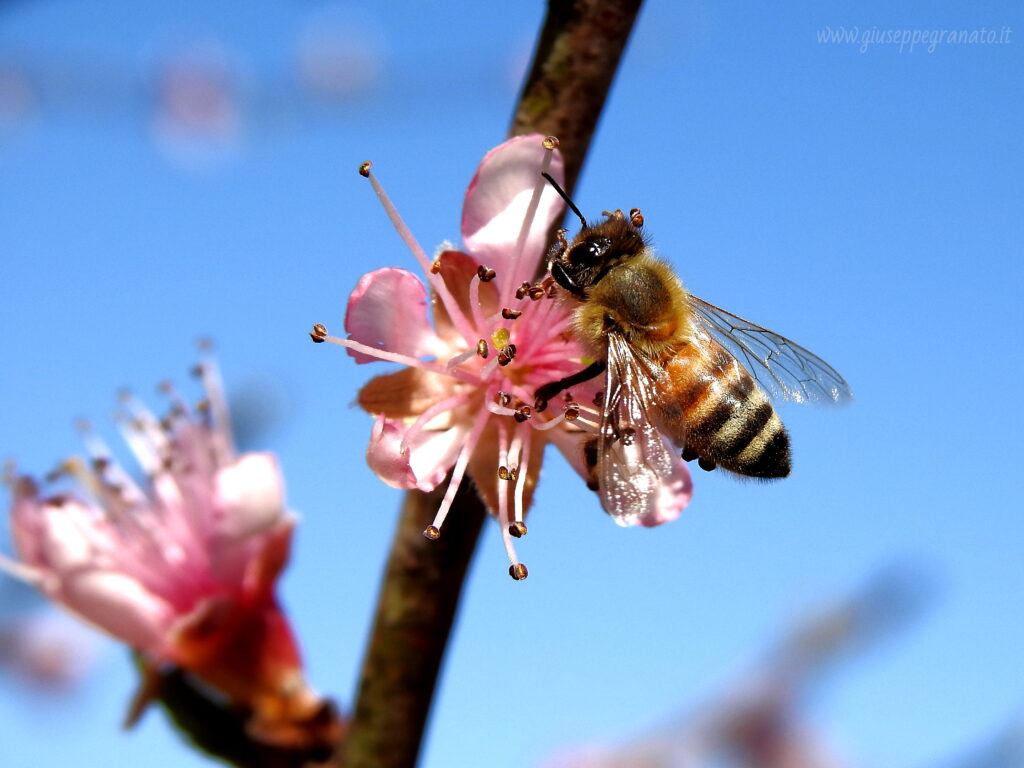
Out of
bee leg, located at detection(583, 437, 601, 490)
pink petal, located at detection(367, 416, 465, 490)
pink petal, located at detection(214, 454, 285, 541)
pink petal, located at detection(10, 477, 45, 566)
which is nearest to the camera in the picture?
pink petal, located at detection(367, 416, 465, 490)

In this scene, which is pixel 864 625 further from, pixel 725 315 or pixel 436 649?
pixel 436 649

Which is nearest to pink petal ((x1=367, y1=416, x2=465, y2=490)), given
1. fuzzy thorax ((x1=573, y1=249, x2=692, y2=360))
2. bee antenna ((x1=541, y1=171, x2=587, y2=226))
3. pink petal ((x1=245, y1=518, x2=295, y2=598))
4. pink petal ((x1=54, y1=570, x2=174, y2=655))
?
fuzzy thorax ((x1=573, y1=249, x2=692, y2=360))

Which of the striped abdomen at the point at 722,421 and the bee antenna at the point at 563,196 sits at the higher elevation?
the bee antenna at the point at 563,196

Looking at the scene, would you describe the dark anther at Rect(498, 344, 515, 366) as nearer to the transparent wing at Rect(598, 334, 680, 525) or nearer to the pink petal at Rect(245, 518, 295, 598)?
the transparent wing at Rect(598, 334, 680, 525)

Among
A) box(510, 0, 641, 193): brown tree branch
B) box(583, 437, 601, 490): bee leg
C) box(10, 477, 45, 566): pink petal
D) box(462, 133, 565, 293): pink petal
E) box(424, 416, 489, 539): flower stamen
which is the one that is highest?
box(10, 477, 45, 566): pink petal

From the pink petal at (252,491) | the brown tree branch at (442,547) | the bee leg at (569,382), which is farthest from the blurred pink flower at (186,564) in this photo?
the bee leg at (569,382)

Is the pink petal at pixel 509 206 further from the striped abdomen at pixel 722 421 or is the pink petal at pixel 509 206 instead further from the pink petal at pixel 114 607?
the pink petal at pixel 114 607

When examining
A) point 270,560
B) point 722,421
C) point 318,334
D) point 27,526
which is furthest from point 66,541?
point 722,421

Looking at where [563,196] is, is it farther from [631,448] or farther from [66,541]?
[66,541]
